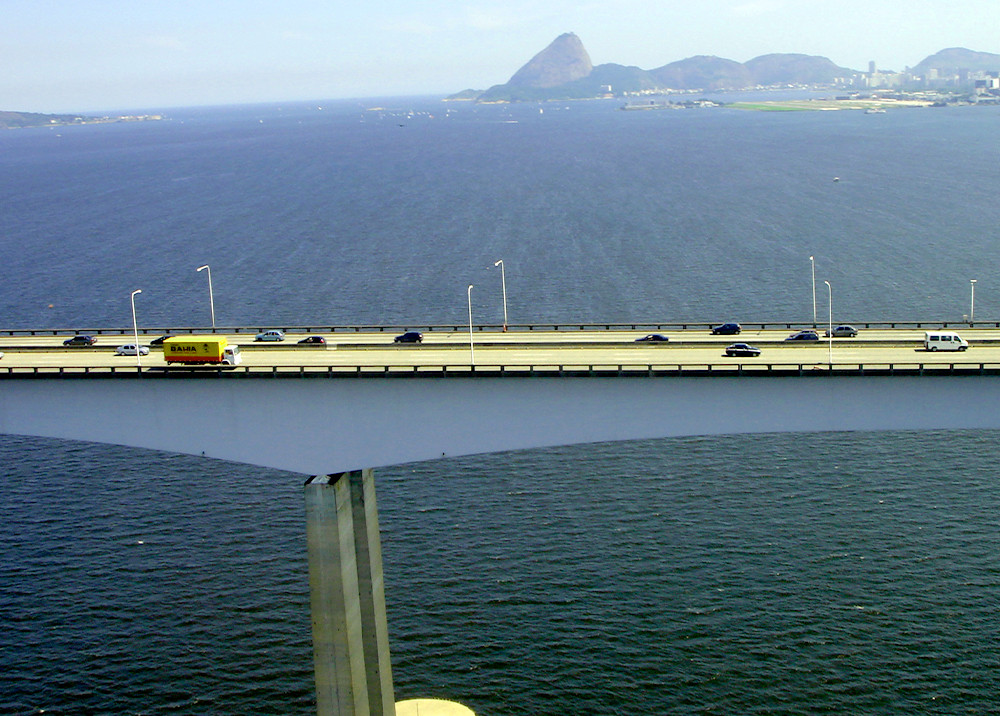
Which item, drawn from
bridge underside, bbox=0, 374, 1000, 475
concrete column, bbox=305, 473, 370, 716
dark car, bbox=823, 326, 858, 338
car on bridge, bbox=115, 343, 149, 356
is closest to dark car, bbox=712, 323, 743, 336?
dark car, bbox=823, 326, 858, 338

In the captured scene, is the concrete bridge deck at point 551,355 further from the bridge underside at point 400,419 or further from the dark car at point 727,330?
the bridge underside at point 400,419

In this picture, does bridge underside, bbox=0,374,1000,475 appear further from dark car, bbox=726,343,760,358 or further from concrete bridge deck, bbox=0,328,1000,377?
dark car, bbox=726,343,760,358

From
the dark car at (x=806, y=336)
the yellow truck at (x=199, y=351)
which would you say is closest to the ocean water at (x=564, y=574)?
the dark car at (x=806, y=336)

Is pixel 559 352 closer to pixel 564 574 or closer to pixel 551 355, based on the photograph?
pixel 551 355

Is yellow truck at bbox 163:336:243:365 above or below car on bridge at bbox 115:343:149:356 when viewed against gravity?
above

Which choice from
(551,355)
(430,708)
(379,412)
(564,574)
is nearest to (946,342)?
(551,355)

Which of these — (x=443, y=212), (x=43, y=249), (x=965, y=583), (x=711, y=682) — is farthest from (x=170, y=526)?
(x=443, y=212)

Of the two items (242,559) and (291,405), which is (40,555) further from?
(291,405)
